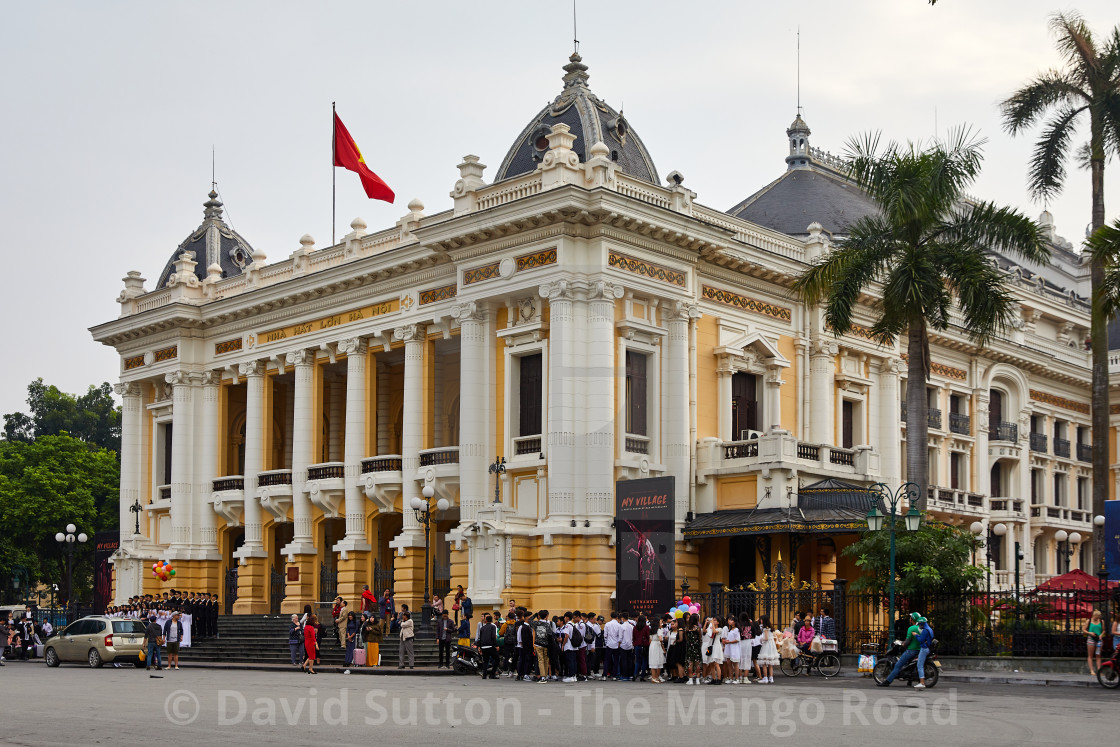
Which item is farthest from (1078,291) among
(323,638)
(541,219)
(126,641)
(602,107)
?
(126,641)

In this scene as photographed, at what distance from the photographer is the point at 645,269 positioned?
119ft

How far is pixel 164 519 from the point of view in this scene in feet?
156

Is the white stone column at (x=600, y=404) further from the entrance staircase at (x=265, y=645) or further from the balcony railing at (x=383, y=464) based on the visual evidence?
the balcony railing at (x=383, y=464)

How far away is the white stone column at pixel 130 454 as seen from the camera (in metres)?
48.6

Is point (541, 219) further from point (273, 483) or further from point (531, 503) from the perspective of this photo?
point (273, 483)

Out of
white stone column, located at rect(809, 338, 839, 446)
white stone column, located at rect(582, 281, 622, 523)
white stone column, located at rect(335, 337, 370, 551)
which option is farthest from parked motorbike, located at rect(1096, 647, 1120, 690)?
white stone column, located at rect(335, 337, 370, 551)

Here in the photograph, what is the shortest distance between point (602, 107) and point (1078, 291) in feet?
113

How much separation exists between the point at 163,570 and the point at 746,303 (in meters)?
19.6

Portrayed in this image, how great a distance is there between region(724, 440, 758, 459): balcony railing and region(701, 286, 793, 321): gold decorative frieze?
14.3 feet

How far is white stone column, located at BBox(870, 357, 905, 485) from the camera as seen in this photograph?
44.5 metres

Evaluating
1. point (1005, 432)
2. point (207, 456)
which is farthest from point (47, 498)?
point (1005, 432)

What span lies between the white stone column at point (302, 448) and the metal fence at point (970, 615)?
52.4 feet

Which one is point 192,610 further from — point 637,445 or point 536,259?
point 536,259

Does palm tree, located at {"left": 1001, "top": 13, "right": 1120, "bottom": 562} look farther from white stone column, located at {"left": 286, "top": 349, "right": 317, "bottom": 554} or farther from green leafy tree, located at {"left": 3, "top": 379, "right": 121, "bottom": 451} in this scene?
green leafy tree, located at {"left": 3, "top": 379, "right": 121, "bottom": 451}
